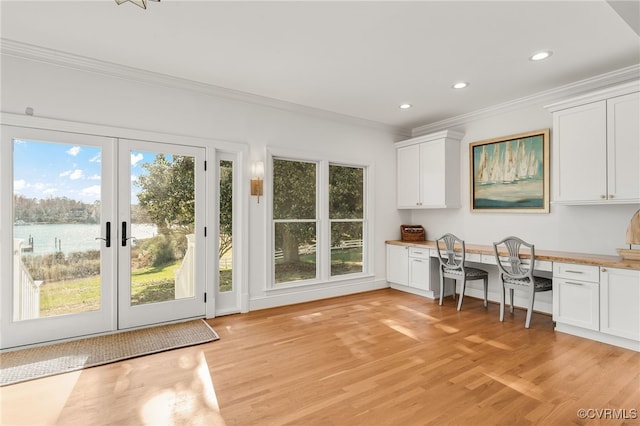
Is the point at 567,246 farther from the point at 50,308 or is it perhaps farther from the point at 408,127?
the point at 50,308

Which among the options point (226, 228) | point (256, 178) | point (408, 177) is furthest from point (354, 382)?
point (408, 177)

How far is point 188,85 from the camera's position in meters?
3.90

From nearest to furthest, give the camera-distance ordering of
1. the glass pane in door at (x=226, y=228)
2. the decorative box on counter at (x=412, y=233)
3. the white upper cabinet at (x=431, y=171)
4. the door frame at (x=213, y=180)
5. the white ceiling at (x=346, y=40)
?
the white ceiling at (x=346, y=40)
the door frame at (x=213, y=180)
the glass pane in door at (x=226, y=228)
the white upper cabinet at (x=431, y=171)
the decorative box on counter at (x=412, y=233)

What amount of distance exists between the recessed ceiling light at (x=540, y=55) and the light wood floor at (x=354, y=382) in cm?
283

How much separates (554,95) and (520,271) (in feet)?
7.38

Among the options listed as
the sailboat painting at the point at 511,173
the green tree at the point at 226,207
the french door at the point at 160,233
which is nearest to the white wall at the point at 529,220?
the sailboat painting at the point at 511,173

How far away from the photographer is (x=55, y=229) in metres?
3.29

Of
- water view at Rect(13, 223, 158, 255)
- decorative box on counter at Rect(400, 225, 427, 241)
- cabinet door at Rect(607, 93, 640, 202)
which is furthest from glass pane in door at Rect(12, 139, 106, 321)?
cabinet door at Rect(607, 93, 640, 202)

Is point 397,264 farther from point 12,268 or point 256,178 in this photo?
point 12,268

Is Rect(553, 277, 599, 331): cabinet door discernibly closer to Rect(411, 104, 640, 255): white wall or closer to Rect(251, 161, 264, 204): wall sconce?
Rect(411, 104, 640, 255): white wall

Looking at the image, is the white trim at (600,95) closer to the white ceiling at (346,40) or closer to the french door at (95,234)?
the white ceiling at (346,40)

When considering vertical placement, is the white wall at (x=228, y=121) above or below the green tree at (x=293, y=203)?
above

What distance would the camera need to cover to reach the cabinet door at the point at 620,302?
3059 mm

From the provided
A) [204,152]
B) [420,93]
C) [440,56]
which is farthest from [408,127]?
[204,152]
